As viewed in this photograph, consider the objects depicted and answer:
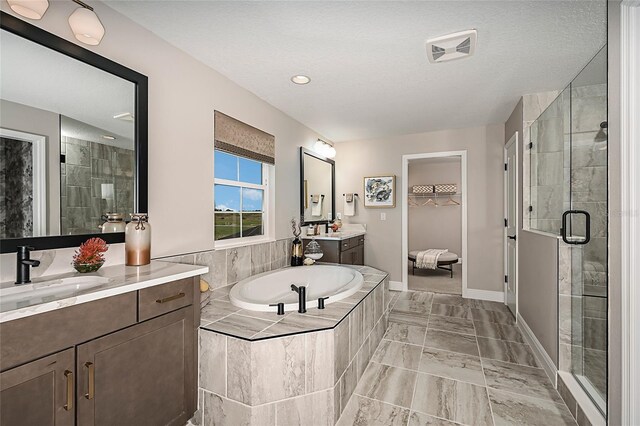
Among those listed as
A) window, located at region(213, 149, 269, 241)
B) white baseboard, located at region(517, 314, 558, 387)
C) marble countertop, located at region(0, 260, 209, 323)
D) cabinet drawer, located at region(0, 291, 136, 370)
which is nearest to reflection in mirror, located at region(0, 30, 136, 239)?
marble countertop, located at region(0, 260, 209, 323)

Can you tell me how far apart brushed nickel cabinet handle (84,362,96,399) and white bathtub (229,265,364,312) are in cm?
99

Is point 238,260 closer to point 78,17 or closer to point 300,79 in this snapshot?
point 300,79

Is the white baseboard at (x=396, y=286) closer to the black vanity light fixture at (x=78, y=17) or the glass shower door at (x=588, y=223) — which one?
the glass shower door at (x=588, y=223)

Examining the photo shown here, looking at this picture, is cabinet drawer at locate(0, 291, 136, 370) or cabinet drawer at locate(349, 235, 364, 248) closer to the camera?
cabinet drawer at locate(0, 291, 136, 370)

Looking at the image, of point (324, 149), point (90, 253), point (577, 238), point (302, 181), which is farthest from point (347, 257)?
point (90, 253)

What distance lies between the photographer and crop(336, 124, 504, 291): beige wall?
393cm

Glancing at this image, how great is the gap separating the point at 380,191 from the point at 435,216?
2.69 meters

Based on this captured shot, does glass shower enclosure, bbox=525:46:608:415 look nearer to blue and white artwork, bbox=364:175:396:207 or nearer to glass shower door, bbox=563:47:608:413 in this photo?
glass shower door, bbox=563:47:608:413

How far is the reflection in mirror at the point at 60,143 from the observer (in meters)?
1.25

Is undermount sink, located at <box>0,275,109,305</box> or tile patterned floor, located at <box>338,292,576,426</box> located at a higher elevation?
undermount sink, located at <box>0,275,109,305</box>

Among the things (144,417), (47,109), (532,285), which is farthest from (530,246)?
Result: (47,109)

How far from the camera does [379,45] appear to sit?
200 cm

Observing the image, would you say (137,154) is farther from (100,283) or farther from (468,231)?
(468,231)

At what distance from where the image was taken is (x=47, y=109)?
1.39 metres
